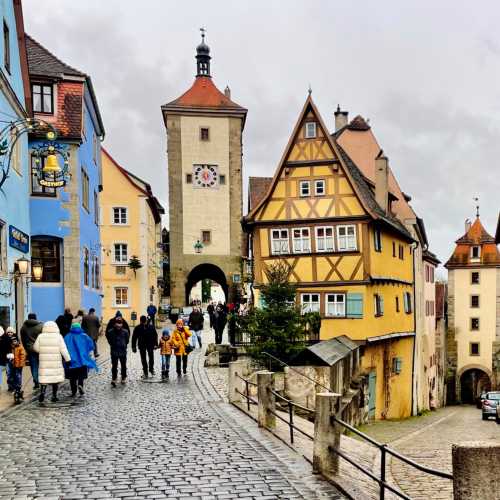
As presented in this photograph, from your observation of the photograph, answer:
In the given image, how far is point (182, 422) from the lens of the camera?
39.9ft

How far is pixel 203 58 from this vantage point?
2527 inches

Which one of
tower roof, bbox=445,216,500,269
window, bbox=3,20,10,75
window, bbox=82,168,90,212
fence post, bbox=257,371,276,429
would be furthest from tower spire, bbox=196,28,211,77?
fence post, bbox=257,371,276,429

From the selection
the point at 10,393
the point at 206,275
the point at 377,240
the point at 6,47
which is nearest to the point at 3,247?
the point at 10,393

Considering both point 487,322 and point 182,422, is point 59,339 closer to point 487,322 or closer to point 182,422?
point 182,422

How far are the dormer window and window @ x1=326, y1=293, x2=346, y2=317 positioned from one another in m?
37.5

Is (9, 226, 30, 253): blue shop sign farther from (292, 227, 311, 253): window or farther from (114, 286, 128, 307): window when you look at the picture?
(114, 286, 128, 307): window

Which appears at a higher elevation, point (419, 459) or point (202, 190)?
point (202, 190)

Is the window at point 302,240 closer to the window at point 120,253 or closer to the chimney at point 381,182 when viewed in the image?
the chimney at point 381,182

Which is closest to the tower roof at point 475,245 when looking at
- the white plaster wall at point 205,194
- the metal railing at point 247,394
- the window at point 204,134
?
the white plaster wall at point 205,194

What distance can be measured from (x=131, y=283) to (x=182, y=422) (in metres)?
34.6

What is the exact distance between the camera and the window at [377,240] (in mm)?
29328

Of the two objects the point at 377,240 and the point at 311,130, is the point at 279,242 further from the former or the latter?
the point at 311,130

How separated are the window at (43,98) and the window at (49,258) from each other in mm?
4935

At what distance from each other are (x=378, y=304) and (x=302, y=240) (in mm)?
4316
